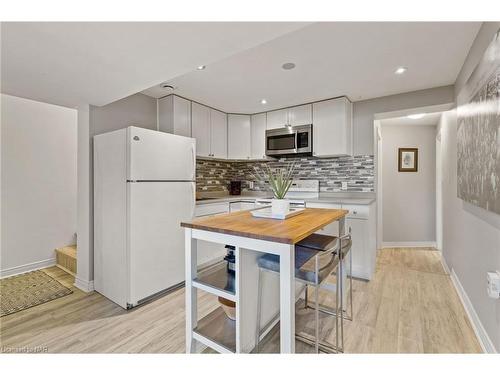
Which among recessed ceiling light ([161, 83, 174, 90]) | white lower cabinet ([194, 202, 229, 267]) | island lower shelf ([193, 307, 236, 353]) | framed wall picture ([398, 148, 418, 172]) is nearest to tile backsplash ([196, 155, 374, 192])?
white lower cabinet ([194, 202, 229, 267])

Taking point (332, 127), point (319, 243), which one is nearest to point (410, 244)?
point (332, 127)

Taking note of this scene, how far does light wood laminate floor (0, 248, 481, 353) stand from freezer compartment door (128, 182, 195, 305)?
19 cm

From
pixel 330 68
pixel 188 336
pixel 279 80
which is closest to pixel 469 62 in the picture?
pixel 330 68

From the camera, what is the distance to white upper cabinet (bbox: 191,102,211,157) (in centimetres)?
326

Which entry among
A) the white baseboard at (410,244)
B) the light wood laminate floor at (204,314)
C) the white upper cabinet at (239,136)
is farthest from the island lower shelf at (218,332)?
the white baseboard at (410,244)

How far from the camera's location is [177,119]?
9.91 ft

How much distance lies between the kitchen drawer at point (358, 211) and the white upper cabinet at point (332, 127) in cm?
80

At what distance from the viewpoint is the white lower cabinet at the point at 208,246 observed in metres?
2.89

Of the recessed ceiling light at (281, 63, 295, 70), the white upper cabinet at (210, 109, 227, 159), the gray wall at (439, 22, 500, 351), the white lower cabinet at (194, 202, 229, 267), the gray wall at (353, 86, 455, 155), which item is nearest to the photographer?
the gray wall at (439, 22, 500, 351)

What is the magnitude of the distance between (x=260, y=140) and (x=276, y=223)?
2.53m

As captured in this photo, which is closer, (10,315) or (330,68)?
(10,315)

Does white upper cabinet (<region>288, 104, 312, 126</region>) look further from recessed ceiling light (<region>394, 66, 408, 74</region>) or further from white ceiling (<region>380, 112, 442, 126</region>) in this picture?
white ceiling (<region>380, 112, 442, 126</region>)

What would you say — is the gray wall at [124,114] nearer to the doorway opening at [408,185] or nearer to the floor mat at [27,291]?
the floor mat at [27,291]

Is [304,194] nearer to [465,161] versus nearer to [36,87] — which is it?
[465,161]
